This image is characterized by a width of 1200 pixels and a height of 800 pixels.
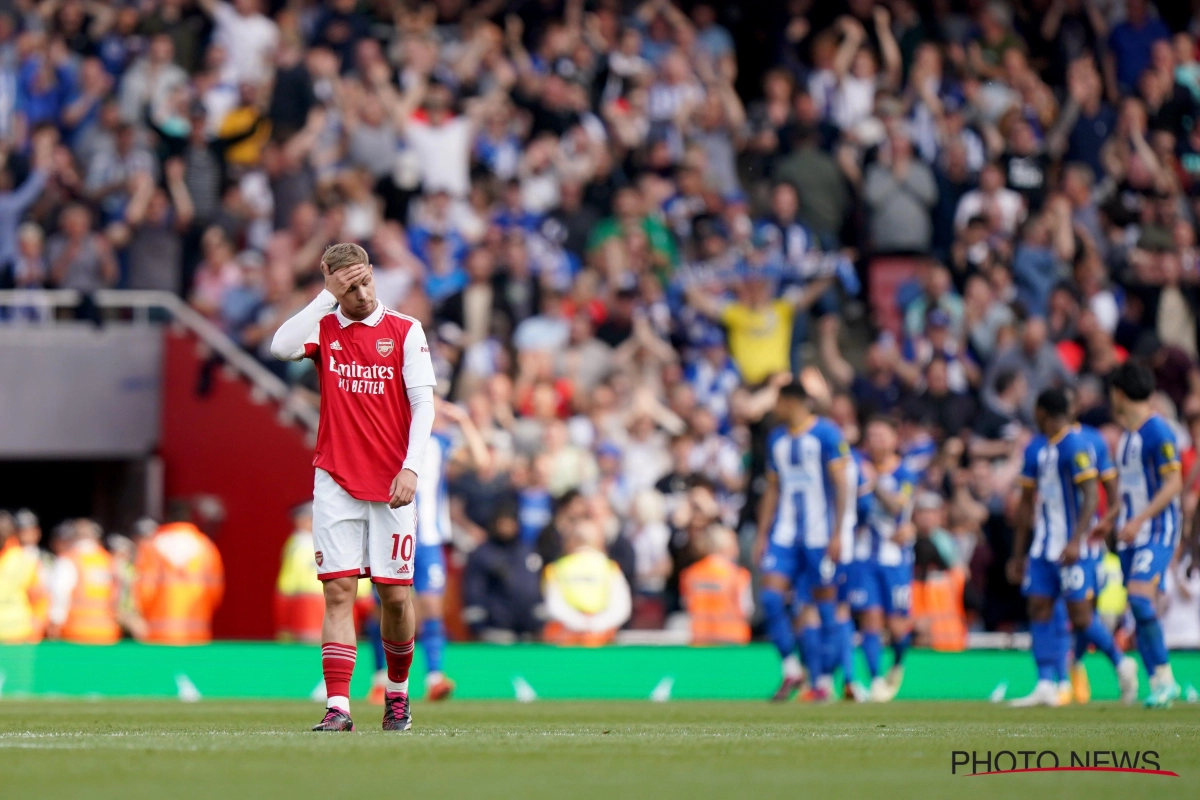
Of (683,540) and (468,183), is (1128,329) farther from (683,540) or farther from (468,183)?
(468,183)

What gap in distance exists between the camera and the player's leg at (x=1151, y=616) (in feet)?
42.3

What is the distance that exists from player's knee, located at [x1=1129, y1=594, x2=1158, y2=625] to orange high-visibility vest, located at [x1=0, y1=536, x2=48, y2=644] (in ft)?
34.4

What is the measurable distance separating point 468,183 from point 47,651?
7969mm

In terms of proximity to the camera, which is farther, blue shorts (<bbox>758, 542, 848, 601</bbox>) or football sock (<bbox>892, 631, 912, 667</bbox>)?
football sock (<bbox>892, 631, 912, 667</bbox>)

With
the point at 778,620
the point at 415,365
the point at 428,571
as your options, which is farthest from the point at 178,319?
the point at 415,365

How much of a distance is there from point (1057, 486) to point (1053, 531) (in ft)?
1.04

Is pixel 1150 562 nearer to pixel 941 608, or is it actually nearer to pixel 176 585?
pixel 941 608

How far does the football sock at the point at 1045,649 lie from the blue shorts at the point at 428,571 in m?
4.29

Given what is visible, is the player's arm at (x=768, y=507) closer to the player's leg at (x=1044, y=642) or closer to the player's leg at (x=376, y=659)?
the player's leg at (x=1044, y=642)

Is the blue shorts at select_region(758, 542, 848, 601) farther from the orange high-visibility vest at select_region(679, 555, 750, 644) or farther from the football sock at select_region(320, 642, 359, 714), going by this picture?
the football sock at select_region(320, 642, 359, 714)

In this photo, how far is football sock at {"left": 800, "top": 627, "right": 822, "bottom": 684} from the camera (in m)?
15.0

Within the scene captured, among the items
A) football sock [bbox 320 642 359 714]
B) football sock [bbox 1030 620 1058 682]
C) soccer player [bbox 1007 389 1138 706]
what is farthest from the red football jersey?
football sock [bbox 1030 620 1058 682]

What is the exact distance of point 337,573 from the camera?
29.9 feet

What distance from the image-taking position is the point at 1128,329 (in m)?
21.0
